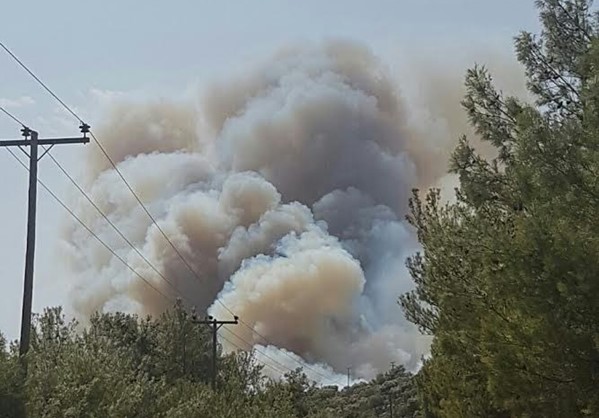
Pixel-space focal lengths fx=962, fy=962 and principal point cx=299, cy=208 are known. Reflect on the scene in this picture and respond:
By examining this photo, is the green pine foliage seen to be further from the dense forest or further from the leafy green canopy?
the leafy green canopy

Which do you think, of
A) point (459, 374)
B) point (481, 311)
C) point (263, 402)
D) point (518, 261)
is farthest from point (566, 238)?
point (263, 402)

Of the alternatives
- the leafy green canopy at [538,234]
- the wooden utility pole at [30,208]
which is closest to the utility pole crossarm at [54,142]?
the wooden utility pole at [30,208]

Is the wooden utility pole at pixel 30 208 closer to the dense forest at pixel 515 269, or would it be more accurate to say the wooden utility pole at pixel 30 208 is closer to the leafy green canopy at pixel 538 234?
the dense forest at pixel 515 269

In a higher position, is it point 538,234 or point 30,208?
point 30,208

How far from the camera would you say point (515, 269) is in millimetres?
10648

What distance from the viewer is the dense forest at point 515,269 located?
1030 centimetres

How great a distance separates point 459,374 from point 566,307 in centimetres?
1031

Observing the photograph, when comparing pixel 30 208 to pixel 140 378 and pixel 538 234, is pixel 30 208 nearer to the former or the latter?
pixel 140 378

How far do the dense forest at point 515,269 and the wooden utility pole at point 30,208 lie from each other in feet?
2.05

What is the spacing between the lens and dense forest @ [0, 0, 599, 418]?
10305 mm

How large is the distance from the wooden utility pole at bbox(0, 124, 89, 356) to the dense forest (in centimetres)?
63

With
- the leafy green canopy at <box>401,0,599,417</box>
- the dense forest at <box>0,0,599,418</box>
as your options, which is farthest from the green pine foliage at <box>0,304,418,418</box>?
the leafy green canopy at <box>401,0,599,417</box>

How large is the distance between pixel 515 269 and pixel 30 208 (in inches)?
498

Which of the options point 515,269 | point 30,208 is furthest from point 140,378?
point 515,269
